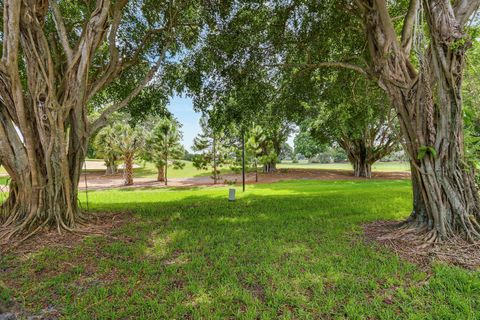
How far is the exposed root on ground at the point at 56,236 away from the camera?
11.7 ft

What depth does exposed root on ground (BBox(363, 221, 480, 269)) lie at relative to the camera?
3057 millimetres

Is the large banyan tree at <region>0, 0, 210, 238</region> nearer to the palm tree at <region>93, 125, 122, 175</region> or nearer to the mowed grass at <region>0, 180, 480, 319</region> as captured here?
the mowed grass at <region>0, 180, 480, 319</region>

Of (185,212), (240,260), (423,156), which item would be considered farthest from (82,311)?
(423,156)

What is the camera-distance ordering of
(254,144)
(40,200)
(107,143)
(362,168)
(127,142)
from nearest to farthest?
(40,200) < (254,144) < (127,142) < (362,168) < (107,143)

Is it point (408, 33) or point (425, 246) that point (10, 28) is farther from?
point (425, 246)

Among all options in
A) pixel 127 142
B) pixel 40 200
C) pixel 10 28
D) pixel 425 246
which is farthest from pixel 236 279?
pixel 127 142

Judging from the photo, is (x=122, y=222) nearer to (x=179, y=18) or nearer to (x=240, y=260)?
(x=240, y=260)

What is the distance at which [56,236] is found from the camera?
403 centimetres

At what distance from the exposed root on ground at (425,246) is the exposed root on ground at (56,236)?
446 centimetres

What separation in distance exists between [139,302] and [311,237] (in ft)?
8.69

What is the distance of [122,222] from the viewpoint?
16.6 feet

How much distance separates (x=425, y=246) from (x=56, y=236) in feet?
18.1

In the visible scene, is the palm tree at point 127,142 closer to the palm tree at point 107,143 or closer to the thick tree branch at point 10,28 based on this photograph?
the palm tree at point 107,143

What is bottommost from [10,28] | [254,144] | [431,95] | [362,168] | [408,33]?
[362,168]
